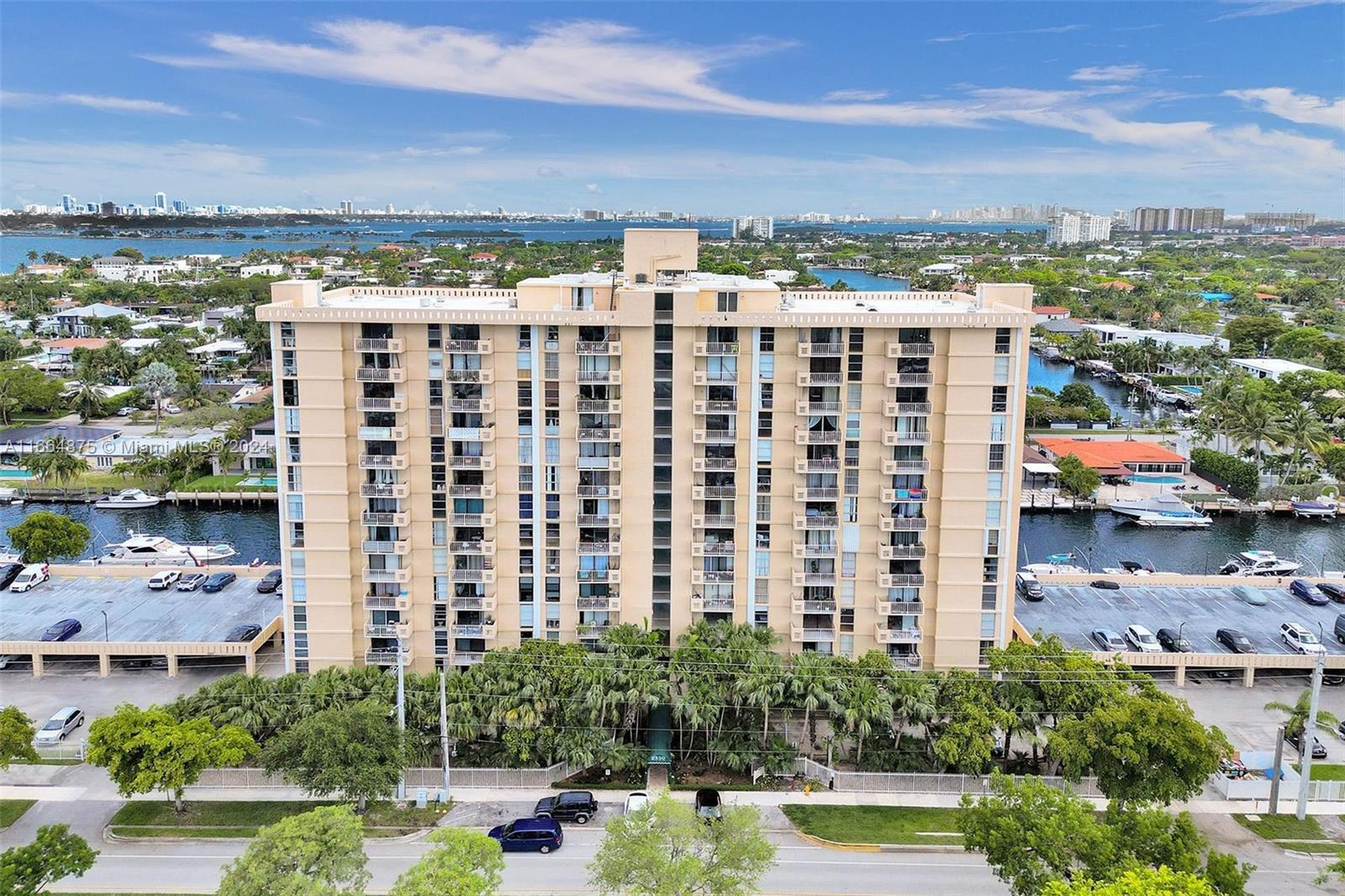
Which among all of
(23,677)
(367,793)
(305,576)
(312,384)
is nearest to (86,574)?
(23,677)

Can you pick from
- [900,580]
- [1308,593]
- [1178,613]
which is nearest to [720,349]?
[900,580]

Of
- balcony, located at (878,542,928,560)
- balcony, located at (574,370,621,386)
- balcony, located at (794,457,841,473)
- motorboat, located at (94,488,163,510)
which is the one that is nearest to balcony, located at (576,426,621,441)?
balcony, located at (574,370,621,386)

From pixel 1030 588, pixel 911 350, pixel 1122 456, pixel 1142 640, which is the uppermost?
pixel 911 350

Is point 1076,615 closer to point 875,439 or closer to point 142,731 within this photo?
point 875,439

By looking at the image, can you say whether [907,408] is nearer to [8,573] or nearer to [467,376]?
[467,376]

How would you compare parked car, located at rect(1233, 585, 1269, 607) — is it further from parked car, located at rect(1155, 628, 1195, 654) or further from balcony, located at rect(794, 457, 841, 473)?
balcony, located at rect(794, 457, 841, 473)

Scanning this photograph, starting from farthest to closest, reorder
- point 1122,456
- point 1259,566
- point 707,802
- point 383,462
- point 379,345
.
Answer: point 1122,456, point 1259,566, point 383,462, point 379,345, point 707,802
